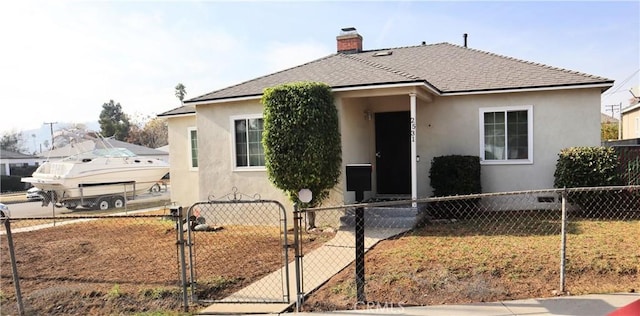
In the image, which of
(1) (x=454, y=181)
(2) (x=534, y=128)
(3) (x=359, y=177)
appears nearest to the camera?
(3) (x=359, y=177)

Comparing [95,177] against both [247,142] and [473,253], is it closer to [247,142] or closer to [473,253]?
[247,142]

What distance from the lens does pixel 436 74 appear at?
39.0 ft

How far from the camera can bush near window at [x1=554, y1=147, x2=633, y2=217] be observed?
9.03 metres

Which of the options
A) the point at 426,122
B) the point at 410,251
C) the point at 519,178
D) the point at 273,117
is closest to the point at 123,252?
the point at 273,117

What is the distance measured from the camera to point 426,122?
11.1m

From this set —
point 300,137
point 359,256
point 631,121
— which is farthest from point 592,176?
point 631,121

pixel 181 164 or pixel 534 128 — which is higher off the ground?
pixel 534 128

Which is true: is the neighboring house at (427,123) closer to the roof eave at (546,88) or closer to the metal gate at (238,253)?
the roof eave at (546,88)

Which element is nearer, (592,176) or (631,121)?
(592,176)

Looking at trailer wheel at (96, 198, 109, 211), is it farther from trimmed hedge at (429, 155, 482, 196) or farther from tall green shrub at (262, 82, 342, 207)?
trimmed hedge at (429, 155, 482, 196)

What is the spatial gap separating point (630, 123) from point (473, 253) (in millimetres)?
26717

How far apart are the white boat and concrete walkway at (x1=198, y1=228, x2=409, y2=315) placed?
41.4 ft

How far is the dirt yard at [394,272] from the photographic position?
482cm

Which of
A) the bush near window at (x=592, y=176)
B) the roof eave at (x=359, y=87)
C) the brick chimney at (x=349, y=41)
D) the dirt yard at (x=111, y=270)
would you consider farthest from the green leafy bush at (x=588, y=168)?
the brick chimney at (x=349, y=41)
